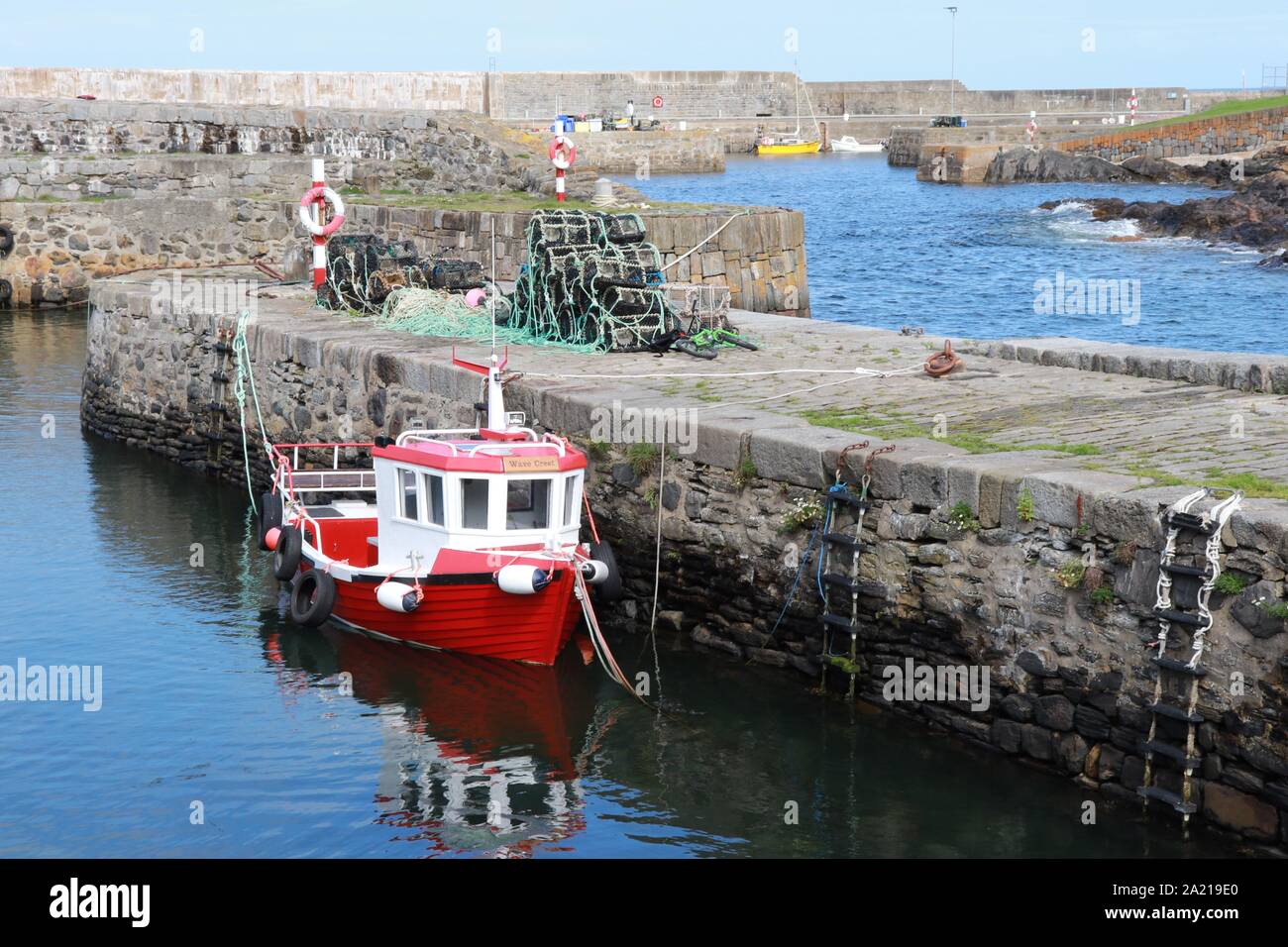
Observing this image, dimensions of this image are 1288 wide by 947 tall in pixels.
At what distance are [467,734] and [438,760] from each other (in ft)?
1.52

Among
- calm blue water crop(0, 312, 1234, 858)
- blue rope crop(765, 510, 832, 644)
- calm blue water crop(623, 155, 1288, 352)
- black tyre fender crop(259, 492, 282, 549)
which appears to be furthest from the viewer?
calm blue water crop(623, 155, 1288, 352)

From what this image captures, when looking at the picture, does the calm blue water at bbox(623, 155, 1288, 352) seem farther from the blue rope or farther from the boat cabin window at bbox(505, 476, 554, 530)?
the boat cabin window at bbox(505, 476, 554, 530)

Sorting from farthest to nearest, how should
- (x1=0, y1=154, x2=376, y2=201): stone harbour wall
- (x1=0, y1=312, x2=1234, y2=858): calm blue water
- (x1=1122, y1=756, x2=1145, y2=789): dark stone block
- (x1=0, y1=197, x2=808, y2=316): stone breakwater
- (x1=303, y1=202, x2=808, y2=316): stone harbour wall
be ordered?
(x1=0, y1=154, x2=376, y2=201): stone harbour wall < (x1=0, y1=197, x2=808, y2=316): stone breakwater < (x1=303, y1=202, x2=808, y2=316): stone harbour wall < (x1=0, y1=312, x2=1234, y2=858): calm blue water < (x1=1122, y1=756, x2=1145, y2=789): dark stone block

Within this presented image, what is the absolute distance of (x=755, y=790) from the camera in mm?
9078

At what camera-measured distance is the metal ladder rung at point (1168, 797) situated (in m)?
7.97

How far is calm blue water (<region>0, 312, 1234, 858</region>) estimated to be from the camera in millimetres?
8383

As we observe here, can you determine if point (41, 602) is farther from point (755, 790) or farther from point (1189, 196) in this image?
point (1189, 196)

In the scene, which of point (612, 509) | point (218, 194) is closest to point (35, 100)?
point (218, 194)

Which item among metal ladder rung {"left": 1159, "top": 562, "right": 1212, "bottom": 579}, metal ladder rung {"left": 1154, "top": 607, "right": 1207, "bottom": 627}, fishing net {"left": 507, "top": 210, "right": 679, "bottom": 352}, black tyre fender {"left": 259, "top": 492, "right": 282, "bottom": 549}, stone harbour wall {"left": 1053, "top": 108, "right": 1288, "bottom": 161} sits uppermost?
stone harbour wall {"left": 1053, "top": 108, "right": 1288, "bottom": 161}

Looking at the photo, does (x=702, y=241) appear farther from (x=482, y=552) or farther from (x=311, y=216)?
(x=482, y=552)

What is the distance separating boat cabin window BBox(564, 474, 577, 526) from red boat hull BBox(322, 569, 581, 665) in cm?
52

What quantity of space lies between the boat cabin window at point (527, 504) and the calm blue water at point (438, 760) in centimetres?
104

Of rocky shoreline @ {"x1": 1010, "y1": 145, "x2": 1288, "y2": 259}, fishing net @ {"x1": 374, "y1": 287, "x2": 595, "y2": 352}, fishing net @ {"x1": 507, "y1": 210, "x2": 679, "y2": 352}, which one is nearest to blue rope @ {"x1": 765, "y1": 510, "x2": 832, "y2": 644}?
fishing net @ {"x1": 507, "y1": 210, "x2": 679, "y2": 352}

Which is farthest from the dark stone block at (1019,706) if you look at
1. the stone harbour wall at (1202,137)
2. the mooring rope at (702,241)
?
the stone harbour wall at (1202,137)
